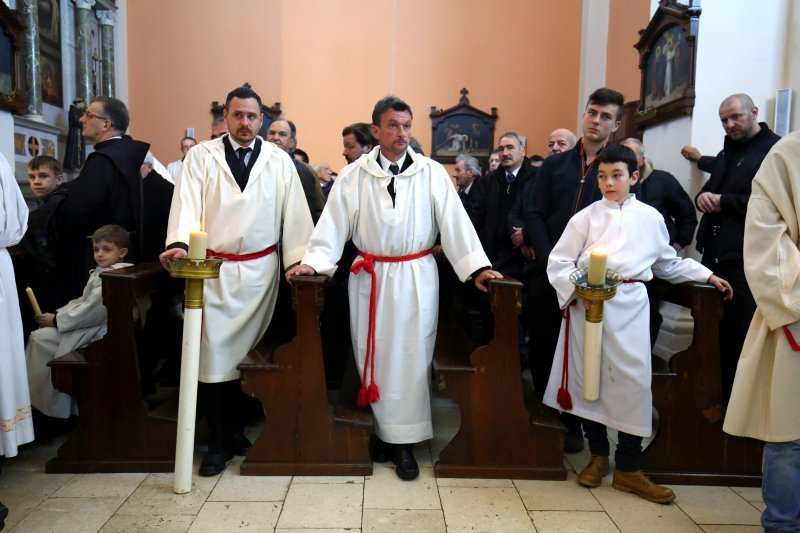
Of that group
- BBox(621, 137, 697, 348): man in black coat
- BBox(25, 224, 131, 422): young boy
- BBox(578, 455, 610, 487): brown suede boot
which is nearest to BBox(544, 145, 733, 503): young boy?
BBox(578, 455, 610, 487): brown suede boot

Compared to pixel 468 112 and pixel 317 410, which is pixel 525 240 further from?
pixel 468 112

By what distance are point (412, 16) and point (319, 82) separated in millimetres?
1630

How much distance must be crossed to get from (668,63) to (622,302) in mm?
3201

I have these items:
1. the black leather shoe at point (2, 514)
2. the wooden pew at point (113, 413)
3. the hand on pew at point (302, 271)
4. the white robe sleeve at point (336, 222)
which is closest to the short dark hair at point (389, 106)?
the white robe sleeve at point (336, 222)

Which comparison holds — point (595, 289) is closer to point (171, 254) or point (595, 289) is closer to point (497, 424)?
point (497, 424)

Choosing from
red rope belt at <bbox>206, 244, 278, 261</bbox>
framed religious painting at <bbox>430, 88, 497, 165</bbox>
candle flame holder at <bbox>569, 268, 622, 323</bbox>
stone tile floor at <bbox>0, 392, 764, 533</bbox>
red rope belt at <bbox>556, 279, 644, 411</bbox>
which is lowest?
stone tile floor at <bbox>0, 392, 764, 533</bbox>

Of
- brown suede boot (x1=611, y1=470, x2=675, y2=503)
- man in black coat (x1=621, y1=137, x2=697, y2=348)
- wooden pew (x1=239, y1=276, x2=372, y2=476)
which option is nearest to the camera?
brown suede boot (x1=611, y1=470, x2=675, y2=503)

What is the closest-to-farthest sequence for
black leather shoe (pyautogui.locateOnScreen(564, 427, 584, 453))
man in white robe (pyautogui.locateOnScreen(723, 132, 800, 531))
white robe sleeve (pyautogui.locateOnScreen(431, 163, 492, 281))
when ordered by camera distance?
1. man in white robe (pyautogui.locateOnScreen(723, 132, 800, 531))
2. white robe sleeve (pyautogui.locateOnScreen(431, 163, 492, 281))
3. black leather shoe (pyautogui.locateOnScreen(564, 427, 584, 453))

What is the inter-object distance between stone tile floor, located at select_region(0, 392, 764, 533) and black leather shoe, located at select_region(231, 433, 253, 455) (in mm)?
148

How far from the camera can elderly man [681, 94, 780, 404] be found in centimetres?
361

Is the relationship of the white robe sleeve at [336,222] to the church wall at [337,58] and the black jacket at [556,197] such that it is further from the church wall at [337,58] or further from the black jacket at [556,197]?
the church wall at [337,58]

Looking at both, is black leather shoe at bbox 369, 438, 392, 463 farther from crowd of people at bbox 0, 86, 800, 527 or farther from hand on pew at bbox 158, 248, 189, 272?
hand on pew at bbox 158, 248, 189, 272

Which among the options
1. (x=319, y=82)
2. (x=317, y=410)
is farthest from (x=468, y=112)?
(x=317, y=410)

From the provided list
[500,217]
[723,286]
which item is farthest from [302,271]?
[723,286]
